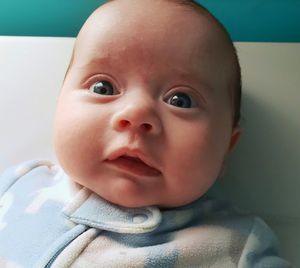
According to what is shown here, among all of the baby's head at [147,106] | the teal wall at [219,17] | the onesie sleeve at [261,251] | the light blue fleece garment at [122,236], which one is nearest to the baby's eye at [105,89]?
the baby's head at [147,106]

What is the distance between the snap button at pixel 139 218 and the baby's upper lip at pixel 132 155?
76 millimetres

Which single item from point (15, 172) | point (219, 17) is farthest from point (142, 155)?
point (219, 17)

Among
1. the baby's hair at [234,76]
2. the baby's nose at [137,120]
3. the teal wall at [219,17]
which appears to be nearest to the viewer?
the baby's nose at [137,120]

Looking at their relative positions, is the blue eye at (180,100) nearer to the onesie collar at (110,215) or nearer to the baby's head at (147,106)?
the baby's head at (147,106)

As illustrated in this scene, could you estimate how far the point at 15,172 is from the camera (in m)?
0.90

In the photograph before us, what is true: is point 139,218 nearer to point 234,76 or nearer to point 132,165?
point 132,165

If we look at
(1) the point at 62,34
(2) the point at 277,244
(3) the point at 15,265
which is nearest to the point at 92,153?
(3) the point at 15,265

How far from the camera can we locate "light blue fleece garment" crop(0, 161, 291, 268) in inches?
29.1

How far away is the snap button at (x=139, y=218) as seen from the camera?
76 centimetres

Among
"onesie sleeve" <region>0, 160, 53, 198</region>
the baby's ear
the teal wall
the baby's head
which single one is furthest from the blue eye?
the teal wall

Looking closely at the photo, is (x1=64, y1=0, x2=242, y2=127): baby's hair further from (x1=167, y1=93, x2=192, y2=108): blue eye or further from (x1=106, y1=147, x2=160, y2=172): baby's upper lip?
(x1=106, y1=147, x2=160, y2=172): baby's upper lip

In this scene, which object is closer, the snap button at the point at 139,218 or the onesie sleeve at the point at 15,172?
the snap button at the point at 139,218

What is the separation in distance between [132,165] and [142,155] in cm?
3

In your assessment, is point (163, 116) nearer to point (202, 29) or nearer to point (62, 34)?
point (202, 29)
